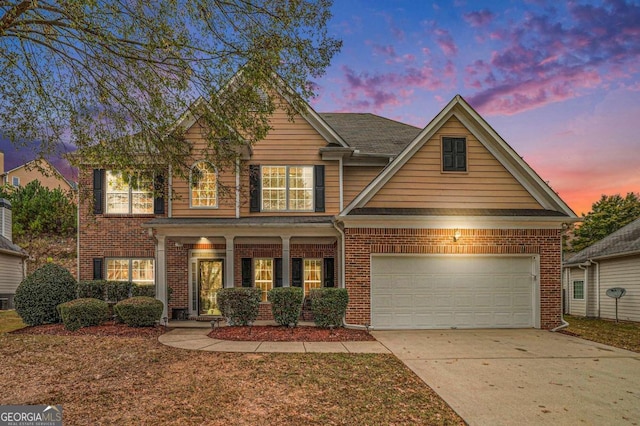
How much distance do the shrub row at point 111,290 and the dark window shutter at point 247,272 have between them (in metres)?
3.01

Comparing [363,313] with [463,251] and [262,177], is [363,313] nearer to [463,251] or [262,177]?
[463,251]

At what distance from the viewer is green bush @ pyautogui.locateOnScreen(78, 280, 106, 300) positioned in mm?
12695

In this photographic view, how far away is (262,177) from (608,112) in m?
13.2

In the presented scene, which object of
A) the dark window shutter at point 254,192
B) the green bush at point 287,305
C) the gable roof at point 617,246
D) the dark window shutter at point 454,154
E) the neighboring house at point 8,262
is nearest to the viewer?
the green bush at point 287,305

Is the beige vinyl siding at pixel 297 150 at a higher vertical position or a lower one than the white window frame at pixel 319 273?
higher

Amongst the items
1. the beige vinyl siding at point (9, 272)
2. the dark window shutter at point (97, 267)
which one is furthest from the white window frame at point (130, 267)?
the beige vinyl siding at point (9, 272)

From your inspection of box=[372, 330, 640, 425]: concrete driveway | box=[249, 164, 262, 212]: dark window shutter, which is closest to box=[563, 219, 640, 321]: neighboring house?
box=[372, 330, 640, 425]: concrete driveway

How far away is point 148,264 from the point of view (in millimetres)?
14172

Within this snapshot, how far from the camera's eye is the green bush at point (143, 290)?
13164mm

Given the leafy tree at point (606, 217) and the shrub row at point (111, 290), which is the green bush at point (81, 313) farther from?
the leafy tree at point (606, 217)

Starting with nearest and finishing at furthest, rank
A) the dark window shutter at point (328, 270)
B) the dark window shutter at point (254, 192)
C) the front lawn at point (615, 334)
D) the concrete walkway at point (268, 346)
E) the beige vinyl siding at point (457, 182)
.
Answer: the concrete walkway at point (268, 346)
the front lawn at point (615, 334)
the beige vinyl siding at point (457, 182)
the dark window shutter at point (254, 192)
the dark window shutter at point (328, 270)

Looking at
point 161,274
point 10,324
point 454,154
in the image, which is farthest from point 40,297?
point 454,154

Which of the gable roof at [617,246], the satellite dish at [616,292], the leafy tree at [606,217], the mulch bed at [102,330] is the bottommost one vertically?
the mulch bed at [102,330]

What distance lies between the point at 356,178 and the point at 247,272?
517cm
